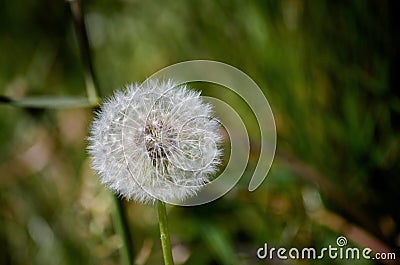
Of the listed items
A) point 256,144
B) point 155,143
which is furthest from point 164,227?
point 256,144

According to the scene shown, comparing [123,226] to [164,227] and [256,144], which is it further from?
[256,144]

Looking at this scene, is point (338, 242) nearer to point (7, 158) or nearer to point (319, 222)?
point (319, 222)

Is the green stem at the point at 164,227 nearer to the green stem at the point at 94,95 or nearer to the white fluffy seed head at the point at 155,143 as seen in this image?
the white fluffy seed head at the point at 155,143

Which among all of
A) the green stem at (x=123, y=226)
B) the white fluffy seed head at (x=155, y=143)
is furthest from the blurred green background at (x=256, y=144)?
the white fluffy seed head at (x=155, y=143)

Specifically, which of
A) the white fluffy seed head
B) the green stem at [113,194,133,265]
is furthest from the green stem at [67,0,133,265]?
the white fluffy seed head

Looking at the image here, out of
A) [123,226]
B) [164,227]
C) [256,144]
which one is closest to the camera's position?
[164,227]

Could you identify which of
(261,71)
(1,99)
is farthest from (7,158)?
(1,99)
